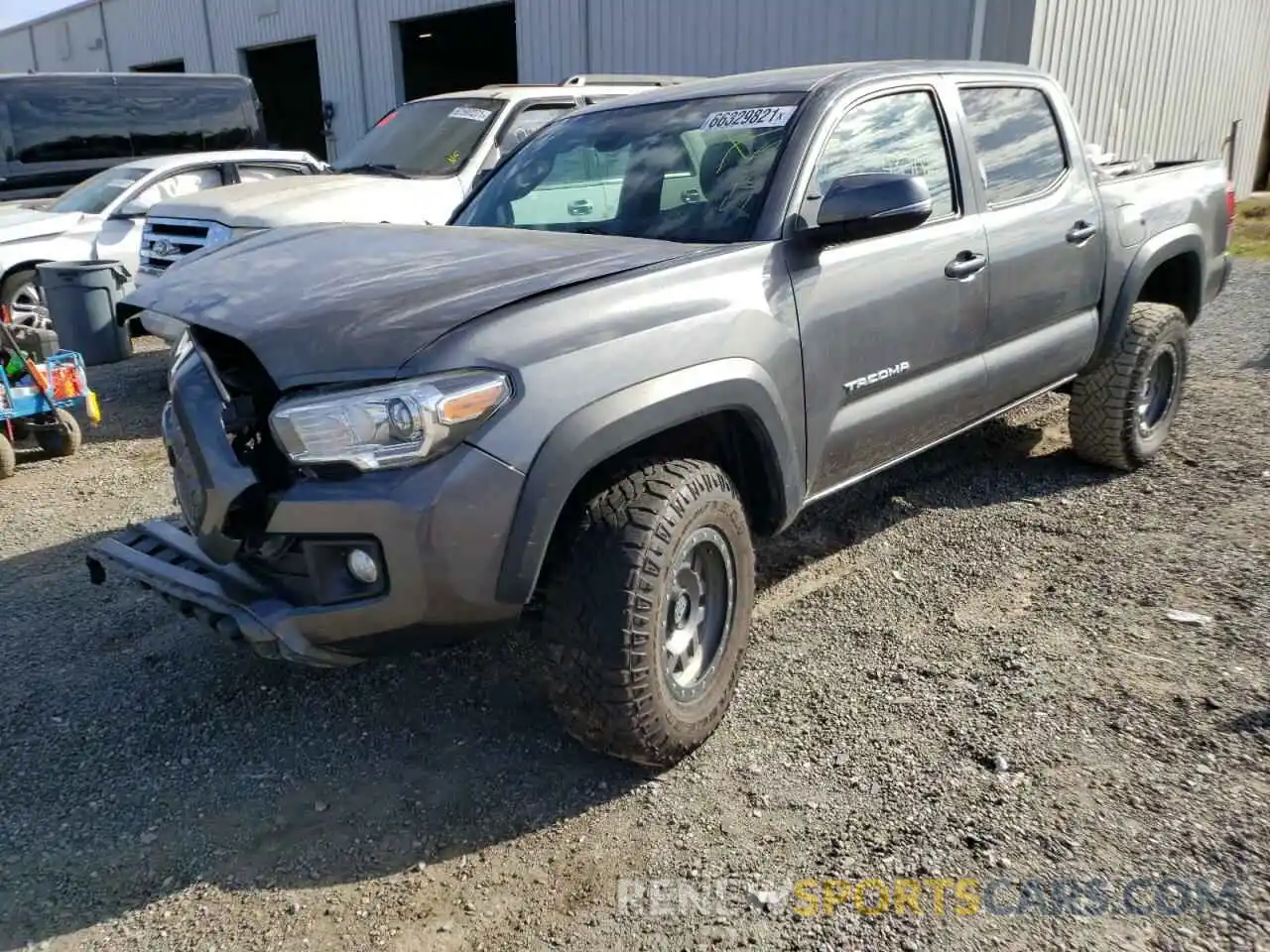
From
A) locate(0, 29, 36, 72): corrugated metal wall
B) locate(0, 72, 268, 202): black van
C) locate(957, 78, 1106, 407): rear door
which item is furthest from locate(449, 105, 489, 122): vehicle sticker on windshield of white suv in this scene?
locate(0, 29, 36, 72): corrugated metal wall

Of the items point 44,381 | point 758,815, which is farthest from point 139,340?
point 758,815

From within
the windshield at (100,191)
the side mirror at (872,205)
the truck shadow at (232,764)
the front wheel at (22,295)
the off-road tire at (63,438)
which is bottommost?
the off-road tire at (63,438)

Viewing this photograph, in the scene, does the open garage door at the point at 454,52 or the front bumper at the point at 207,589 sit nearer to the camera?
the front bumper at the point at 207,589

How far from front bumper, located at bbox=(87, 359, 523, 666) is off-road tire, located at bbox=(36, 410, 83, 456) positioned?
12.7ft

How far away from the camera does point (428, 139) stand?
7.96 m

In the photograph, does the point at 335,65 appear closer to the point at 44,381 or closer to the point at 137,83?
the point at 137,83

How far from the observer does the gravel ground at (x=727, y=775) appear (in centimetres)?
239

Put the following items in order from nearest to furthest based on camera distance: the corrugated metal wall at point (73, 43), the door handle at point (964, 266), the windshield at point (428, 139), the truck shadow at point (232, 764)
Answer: the truck shadow at point (232, 764) → the door handle at point (964, 266) → the windshield at point (428, 139) → the corrugated metal wall at point (73, 43)

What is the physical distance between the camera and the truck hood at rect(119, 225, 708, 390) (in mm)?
2428

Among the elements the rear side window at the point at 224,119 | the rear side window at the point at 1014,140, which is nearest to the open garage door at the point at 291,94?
the rear side window at the point at 224,119

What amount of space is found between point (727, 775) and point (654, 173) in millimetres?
2051

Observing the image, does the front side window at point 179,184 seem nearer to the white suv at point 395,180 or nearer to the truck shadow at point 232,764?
the white suv at point 395,180

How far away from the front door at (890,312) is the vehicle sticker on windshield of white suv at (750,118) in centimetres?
19

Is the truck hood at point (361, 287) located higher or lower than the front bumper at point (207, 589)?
higher
